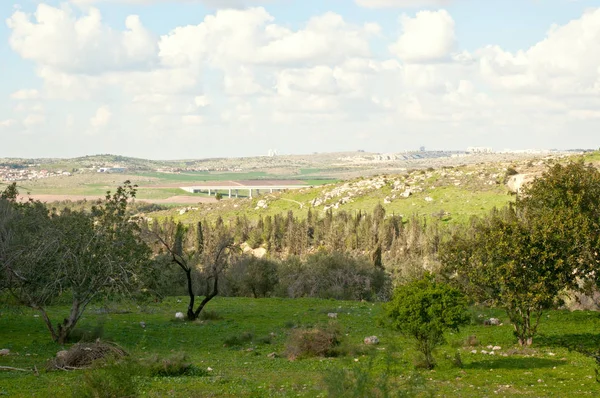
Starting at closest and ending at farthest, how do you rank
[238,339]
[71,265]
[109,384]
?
1. [109,384]
2. [71,265]
3. [238,339]

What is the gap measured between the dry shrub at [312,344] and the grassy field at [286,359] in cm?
60

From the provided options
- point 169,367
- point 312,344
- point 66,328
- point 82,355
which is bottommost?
point 312,344

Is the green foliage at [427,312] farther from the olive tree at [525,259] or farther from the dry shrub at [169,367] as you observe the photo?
the dry shrub at [169,367]

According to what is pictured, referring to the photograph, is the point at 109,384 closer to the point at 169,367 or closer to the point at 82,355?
the point at 169,367

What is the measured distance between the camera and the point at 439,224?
12825cm

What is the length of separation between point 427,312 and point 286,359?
24.9ft

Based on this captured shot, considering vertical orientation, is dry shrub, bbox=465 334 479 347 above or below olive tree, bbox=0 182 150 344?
below

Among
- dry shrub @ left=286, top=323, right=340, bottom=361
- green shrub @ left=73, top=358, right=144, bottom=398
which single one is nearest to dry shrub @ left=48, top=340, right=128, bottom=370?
green shrub @ left=73, top=358, right=144, bottom=398

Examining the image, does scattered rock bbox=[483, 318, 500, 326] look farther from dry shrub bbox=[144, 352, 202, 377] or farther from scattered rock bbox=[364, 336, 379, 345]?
dry shrub bbox=[144, 352, 202, 377]

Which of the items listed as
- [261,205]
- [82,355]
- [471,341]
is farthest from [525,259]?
[261,205]

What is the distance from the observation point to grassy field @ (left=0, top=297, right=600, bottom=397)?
21.4 metres

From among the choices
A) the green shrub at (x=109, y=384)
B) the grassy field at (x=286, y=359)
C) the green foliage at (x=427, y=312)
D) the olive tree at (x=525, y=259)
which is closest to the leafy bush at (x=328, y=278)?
the grassy field at (x=286, y=359)

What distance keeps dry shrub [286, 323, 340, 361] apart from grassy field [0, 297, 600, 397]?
604 millimetres

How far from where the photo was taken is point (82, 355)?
1013 inches
